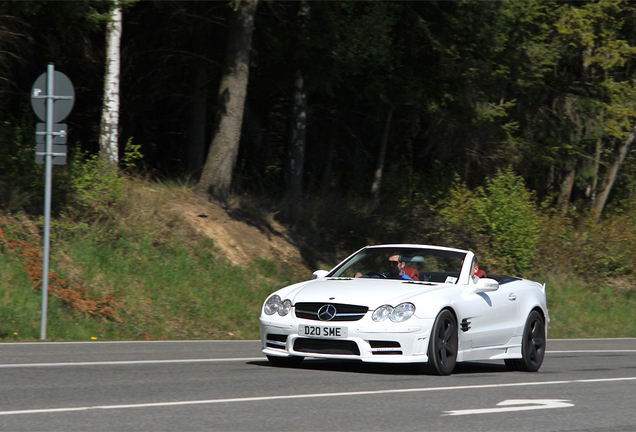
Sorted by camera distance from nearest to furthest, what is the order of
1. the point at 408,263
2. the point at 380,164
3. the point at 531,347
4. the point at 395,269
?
1. the point at 395,269
2. the point at 408,263
3. the point at 531,347
4. the point at 380,164

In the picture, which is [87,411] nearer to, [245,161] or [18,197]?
[18,197]

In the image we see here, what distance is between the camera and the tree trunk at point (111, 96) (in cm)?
1962

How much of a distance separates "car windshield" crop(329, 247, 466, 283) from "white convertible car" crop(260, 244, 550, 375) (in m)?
0.01

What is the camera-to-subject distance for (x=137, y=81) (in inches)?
1016

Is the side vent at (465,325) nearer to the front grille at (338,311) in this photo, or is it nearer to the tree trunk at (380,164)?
the front grille at (338,311)

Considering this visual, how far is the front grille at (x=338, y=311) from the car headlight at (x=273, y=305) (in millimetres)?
296

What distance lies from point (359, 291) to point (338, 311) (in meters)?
0.40

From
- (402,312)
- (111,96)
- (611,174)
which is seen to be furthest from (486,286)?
(611,174)

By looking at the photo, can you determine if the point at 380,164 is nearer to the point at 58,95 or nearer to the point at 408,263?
the point at 58,95

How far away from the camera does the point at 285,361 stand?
418 inches

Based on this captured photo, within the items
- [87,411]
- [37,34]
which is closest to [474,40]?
[37,34]

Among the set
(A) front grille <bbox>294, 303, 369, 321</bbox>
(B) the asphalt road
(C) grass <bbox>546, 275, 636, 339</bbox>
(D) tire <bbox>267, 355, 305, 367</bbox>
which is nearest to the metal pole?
(B) the asphalt road

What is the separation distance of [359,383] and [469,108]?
20907 millimetres

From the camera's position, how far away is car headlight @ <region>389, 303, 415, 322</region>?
950 cm
